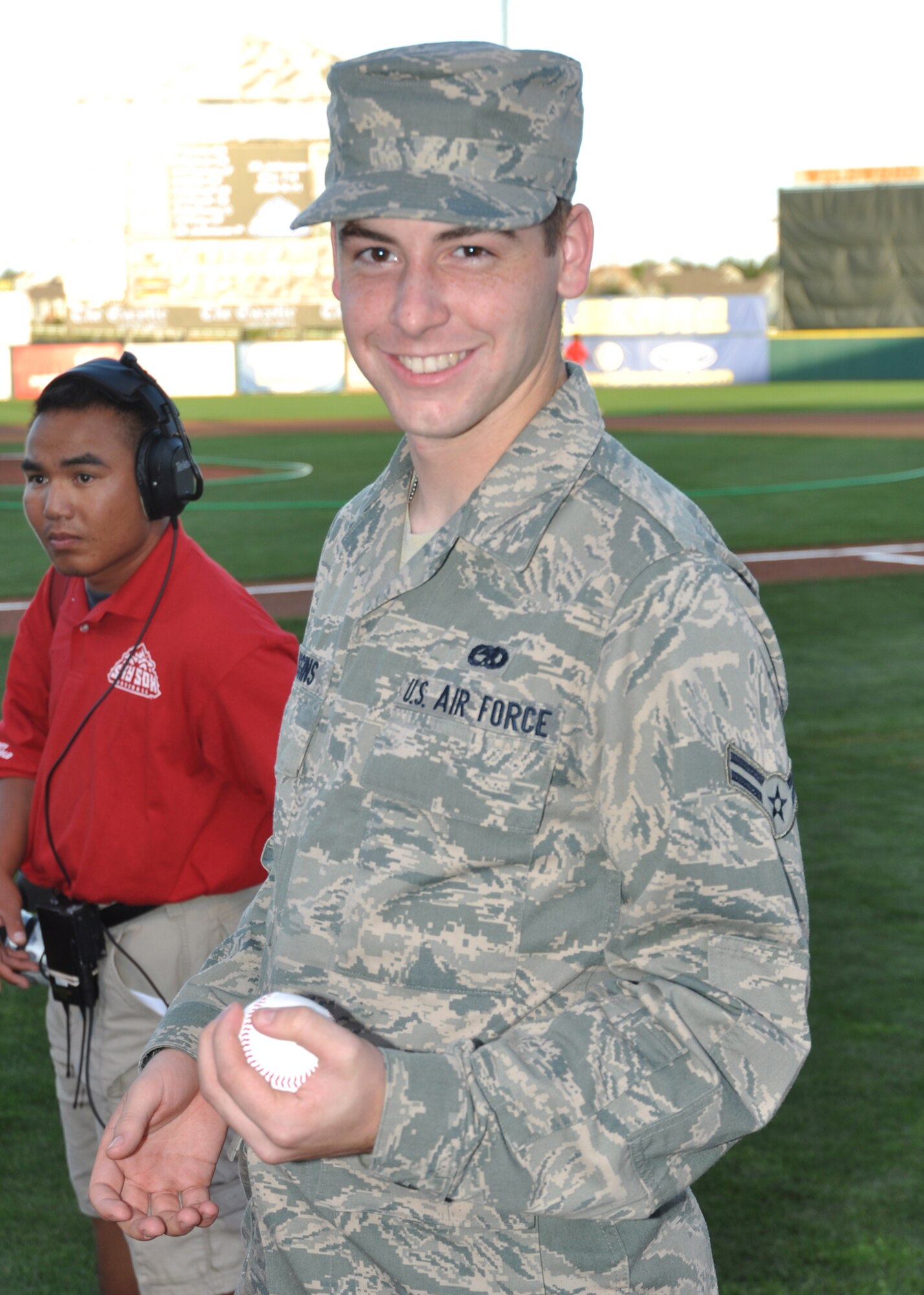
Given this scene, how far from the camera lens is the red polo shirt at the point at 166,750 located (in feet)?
9.66

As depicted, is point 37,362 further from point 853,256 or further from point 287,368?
point 853,256

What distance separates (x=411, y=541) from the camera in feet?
6.00

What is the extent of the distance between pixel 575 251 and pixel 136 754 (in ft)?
5.30

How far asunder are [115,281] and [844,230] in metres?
25.1

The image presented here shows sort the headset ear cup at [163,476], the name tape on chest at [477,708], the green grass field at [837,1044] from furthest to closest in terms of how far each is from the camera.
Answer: the green grass field at [837,1044]
the headset ear cup at [163,476]
the name tape on chest at [477,708]

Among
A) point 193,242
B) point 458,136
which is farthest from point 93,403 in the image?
point 193,242

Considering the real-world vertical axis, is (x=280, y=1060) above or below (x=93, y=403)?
below

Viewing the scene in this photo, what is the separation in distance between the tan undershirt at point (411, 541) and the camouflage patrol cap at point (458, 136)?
1.28 ft

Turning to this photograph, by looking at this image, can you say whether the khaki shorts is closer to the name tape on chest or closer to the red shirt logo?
the red shirt logo

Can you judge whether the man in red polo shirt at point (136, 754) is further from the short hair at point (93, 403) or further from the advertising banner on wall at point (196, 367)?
the advertising banner on wall at point (196, 367)

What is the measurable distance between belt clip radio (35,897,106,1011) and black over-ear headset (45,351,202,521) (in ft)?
2.68

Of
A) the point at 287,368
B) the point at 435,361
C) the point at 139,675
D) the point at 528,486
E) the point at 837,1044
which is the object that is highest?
the point at 435,361

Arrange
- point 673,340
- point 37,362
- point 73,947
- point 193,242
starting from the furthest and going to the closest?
point 193,242 → point 673,340 → point 37,362 → point 73,947

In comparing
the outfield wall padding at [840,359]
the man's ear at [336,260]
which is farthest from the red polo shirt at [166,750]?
the outfield wall padding at [840,359]
